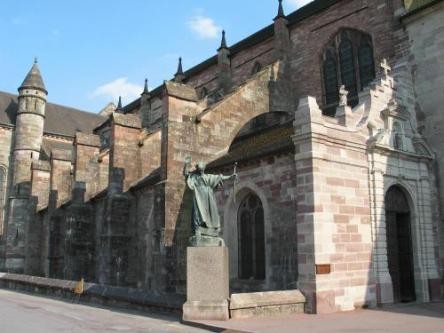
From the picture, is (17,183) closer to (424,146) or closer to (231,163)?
(231,163)

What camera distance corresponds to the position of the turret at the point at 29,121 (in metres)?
36.7

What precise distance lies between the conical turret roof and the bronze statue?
105 feet

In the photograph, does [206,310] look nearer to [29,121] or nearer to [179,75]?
[179,75]

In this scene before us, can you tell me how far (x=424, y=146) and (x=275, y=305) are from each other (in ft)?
24.9

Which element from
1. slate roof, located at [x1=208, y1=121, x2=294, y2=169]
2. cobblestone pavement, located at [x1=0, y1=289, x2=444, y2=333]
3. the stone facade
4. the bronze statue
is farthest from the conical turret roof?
the bronze statue

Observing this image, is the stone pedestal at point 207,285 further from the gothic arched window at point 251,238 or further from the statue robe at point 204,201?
the gothic arched window at point 251,238

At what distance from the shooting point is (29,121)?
37.7 m

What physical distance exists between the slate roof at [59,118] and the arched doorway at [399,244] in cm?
3383

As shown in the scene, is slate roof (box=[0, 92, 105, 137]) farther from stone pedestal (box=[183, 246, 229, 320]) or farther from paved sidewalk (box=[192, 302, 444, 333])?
paved sidewalk (box=[192, 302, 444, 333])

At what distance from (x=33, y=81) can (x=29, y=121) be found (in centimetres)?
362

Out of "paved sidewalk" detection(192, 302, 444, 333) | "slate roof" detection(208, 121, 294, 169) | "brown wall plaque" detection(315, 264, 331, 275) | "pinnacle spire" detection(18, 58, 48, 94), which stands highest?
"pinnacle spire" detection(18, 58, 48, 94)

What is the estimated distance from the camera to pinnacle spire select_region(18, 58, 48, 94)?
1511 inches

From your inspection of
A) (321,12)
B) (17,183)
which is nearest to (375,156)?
(321,12)

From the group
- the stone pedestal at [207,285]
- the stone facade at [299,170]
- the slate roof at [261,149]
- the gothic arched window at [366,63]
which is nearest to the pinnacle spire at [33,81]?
the stone facade at [299,170]
